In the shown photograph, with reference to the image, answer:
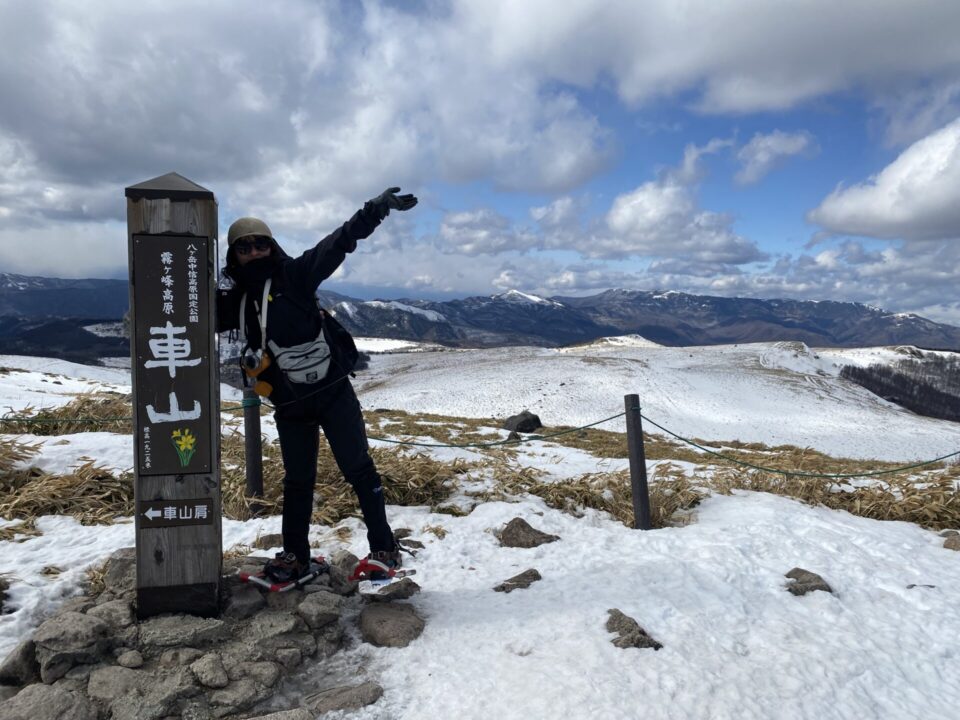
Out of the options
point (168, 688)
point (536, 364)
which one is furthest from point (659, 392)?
point (168, 688)

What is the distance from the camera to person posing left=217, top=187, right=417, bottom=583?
4.35 meters

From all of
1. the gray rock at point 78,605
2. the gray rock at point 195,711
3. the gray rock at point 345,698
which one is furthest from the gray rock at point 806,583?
the gray rock at point 78,605

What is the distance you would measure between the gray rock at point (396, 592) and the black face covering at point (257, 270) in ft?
9.16

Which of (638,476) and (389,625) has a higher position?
(638,476)

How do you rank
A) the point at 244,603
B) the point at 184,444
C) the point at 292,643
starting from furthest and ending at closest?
the point at 244,603
the point at 184,444
the point at 292,643

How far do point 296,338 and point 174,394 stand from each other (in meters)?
0.96

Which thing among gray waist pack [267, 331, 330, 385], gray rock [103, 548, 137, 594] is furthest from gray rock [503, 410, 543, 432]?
gray waist pack [267, 331, 330, 385]

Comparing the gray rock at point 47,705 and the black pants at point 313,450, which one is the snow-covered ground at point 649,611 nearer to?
the gray rock at point 47,705

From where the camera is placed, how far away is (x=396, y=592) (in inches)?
189

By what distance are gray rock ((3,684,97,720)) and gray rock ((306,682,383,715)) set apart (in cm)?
126

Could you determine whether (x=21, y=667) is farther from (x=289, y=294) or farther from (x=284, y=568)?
(x=289, y=294)

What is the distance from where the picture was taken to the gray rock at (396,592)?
475cm

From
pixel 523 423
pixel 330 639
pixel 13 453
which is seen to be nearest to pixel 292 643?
pixel 330 639

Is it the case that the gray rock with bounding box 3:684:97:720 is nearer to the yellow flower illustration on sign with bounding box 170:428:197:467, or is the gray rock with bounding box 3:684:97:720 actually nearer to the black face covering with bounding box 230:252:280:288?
the yellow flower illustration on sign with bounding box 170:428:197:467
